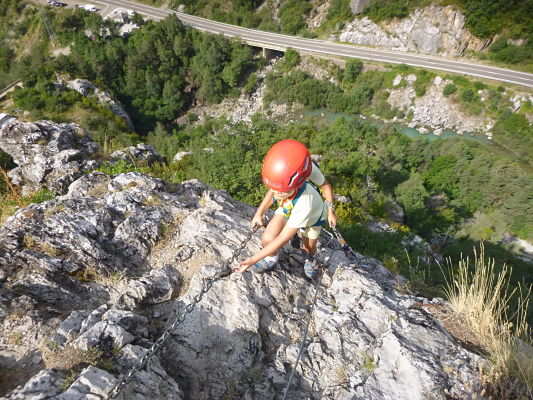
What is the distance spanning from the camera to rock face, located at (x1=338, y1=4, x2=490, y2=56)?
38969mm

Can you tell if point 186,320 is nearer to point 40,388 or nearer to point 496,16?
point 40,388

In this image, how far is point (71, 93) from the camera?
3059 cm

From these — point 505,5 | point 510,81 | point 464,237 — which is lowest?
point 464,237

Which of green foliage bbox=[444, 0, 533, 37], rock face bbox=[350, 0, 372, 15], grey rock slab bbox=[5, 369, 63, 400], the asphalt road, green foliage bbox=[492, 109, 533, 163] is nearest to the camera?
grey rock slab bbox=[5, 369, 63, 400]

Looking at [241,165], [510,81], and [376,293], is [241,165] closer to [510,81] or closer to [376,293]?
[376,293]

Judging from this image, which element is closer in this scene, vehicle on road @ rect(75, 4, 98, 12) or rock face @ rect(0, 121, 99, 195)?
rock face @ rect(0, 121, 99, 195)

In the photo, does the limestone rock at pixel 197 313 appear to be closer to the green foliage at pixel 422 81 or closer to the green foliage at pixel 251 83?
the green foliage at pixel 422 81

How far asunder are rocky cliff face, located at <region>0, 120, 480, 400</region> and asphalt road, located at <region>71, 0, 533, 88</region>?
42.6m

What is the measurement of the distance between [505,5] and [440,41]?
8540mm

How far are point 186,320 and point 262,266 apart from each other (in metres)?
1.28

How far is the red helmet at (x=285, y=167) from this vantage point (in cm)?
320

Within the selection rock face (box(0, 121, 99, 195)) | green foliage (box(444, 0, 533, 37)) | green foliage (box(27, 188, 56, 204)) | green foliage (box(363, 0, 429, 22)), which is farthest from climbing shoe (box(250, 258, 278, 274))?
green foliage (box(363, 0, 429, 22))

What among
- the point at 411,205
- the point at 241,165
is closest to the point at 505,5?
the point at 411,205

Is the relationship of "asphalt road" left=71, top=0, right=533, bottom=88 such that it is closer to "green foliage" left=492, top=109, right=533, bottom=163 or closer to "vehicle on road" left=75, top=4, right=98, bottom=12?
"vehicle on road" left=75, top=4, right=98, bottom=12
